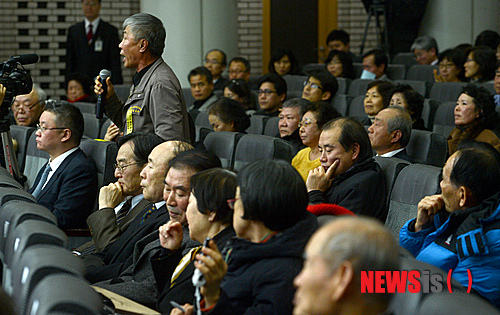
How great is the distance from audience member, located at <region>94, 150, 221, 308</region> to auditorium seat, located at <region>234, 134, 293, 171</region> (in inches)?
49.1

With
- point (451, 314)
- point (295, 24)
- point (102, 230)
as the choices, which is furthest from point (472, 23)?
point (451, 314)

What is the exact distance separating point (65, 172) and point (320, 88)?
10.4 ft

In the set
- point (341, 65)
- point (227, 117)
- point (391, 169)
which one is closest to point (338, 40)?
point (341, 65)

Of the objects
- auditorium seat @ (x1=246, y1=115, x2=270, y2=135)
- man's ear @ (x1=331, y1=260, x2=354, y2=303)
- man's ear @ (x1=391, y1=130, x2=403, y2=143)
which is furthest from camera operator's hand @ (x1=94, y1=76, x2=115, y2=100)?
man's ear @ (x1=331, y1=260, x2=354, y2=303)

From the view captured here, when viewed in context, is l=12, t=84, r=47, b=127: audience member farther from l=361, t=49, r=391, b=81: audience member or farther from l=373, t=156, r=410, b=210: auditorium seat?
l=361, t=49, r=391, b=81: audience member

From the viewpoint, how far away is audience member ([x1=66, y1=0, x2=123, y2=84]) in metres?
8.97

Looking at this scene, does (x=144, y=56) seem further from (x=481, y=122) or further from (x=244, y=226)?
(x=481, y=122)

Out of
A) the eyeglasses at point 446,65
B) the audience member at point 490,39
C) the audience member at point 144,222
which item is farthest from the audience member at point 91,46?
the audience member at point 144,222

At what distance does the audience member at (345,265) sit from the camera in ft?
4.32

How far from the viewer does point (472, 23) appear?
950cm

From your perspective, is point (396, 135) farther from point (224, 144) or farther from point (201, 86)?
point (201, 86)

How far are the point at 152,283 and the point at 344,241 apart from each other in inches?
55.0

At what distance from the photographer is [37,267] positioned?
1.64 meters

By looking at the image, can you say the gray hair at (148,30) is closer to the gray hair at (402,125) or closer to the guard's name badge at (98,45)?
the gray hair at (402,125)
